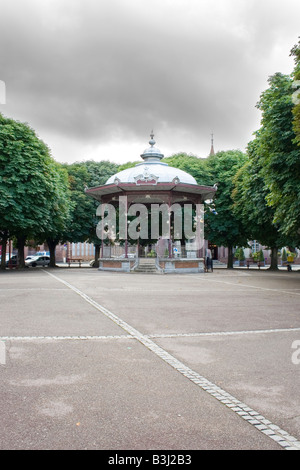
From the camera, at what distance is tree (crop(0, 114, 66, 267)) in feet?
90.0

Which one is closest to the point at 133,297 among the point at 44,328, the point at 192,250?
the point at 44,328

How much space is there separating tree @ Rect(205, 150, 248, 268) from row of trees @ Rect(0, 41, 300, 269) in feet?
0.29

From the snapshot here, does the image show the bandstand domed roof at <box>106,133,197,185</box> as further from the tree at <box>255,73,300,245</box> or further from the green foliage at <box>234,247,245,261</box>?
the green foliage at <box>234,247,245,261</box>

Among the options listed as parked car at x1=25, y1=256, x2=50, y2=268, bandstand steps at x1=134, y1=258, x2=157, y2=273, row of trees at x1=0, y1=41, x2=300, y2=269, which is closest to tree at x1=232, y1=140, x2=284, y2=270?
row of trees at x1=0, y1=41, x2=300, y2=269

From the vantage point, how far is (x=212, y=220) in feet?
126

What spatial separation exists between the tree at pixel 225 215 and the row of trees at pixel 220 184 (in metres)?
0.09

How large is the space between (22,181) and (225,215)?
18.2 m

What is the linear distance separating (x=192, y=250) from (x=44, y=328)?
75.6ft

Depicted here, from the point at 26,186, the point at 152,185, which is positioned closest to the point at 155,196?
the point at 152,185

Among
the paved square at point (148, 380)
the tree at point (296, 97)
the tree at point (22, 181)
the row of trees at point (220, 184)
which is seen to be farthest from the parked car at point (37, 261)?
the paved square at point (148, 380)

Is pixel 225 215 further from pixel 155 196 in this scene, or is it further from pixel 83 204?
pixel 83 204

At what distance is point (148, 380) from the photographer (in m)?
4.91

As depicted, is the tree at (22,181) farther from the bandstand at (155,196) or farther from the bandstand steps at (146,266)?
the bandstand steps at (146,266)

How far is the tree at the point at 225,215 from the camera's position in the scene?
3762 cm
